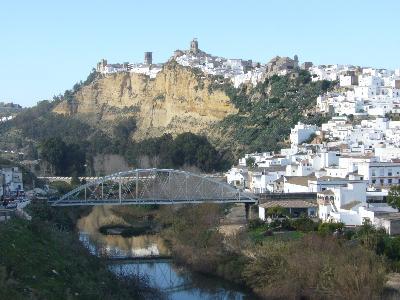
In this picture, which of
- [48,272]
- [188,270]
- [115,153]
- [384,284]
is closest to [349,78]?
[115,153]

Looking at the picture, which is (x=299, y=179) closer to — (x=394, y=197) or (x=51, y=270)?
(x=394, y=197)

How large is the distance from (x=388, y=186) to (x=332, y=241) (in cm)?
1167

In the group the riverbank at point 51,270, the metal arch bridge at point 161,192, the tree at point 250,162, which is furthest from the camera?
the tree at point 250,162

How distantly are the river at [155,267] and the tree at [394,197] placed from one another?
824cm

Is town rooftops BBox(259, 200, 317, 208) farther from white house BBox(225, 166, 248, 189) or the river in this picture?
white house BBox(225, 166, 248, 189)

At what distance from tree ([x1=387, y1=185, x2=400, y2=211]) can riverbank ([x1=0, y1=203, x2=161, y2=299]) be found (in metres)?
11.1

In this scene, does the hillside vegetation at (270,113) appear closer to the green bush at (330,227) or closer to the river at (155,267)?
the river at (155,267)

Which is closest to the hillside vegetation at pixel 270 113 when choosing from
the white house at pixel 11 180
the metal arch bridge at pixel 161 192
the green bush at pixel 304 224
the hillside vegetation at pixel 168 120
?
the hillside vegetation at pixel 168 120

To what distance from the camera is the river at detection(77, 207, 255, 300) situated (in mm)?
24016

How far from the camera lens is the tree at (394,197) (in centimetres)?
2958

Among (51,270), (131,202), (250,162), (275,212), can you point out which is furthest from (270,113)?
(51,270)

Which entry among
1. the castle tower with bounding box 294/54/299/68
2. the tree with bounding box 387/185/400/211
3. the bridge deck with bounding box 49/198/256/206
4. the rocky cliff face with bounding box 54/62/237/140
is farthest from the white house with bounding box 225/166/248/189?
the castle tower with bounding box 294/54/299/68

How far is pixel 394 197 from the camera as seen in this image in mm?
30031

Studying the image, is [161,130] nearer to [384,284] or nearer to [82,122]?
[82,122]
